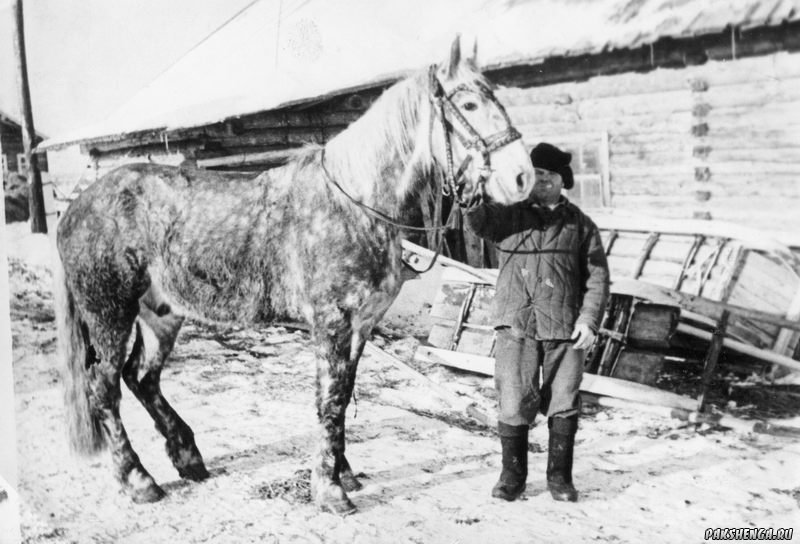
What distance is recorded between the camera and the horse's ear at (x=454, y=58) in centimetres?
267

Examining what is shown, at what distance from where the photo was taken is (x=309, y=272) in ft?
9.65

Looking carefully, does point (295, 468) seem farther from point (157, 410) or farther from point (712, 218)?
point (712, 218)

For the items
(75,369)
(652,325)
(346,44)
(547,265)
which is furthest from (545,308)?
(75,369)

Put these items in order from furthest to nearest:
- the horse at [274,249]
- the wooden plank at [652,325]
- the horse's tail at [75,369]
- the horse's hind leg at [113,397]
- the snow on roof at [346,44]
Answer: the wooden plank at [652,325] < the horse's tail at [75,369] < the horse's hind leg at [113,397] < the snow on roof at [346,44] < the horse at [274,249]

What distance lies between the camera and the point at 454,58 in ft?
8.82

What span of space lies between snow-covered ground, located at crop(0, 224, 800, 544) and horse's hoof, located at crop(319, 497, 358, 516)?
4 cm

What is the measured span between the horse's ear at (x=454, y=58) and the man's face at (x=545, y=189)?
614 mm

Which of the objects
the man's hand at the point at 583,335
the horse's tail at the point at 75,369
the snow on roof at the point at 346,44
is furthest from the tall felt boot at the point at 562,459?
the horse's tail at the point at 75,369

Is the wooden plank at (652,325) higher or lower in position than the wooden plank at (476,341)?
higher

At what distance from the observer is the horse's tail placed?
3322 millimetres

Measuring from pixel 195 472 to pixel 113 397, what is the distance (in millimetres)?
589

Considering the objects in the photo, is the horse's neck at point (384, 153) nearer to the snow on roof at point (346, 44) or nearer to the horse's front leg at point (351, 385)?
the snow on roof at point (346, 44)

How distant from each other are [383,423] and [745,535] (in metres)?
1.92

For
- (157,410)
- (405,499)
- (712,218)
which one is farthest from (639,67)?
(157,410)
